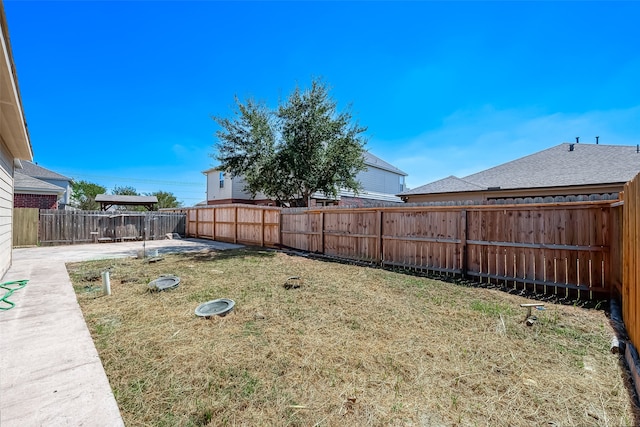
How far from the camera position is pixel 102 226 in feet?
47.9

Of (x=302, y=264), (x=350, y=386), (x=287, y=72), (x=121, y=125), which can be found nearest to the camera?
(x=350, y=386)

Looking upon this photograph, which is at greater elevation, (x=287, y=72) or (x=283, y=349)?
(x=287, y=72)

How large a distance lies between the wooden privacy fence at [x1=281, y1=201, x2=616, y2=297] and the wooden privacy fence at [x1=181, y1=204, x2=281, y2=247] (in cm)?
404

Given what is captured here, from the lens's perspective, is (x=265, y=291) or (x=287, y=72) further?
(x=287, y=72)

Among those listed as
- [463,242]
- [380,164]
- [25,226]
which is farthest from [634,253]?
[380,164]

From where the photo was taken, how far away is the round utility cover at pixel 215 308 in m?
4.03

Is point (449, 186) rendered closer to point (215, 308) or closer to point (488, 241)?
point (488, 241)

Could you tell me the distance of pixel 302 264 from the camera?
26.7ft

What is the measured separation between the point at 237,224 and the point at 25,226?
884cm

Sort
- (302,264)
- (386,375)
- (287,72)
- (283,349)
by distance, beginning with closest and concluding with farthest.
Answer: (386,375), (283,349), (302,264), (287,72)

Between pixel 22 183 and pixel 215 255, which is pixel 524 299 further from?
pixel 22 183

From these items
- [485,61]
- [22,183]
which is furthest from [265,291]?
[22,183]

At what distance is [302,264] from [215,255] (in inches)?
150

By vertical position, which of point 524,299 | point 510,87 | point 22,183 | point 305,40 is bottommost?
point 524,299
